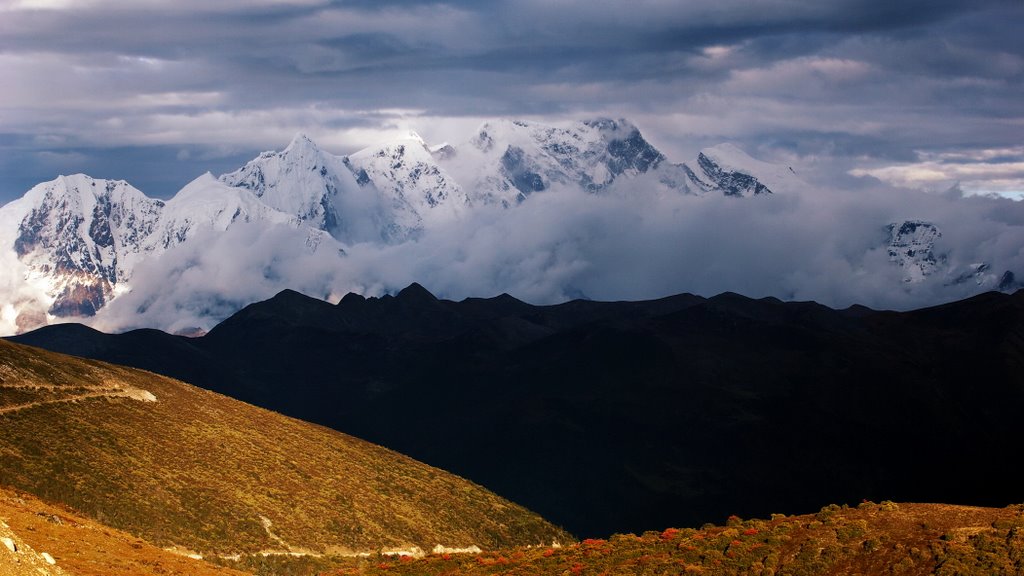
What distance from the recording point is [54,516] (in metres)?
104

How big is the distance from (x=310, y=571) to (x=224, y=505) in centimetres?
1479

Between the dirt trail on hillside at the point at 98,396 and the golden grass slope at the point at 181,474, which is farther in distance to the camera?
the dirt trail on hillside at the point at 98,396

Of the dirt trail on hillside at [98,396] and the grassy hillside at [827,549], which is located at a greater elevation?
the dirt trail on hillside at [98,396]

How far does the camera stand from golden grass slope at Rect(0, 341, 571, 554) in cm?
14375

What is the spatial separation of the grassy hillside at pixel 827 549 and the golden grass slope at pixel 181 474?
1796 inches

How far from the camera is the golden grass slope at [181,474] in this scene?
143750 millimetres

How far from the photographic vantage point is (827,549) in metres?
93.4

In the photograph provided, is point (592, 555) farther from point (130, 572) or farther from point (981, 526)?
point (130, 572)

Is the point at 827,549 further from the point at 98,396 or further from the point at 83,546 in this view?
the point at 98,396

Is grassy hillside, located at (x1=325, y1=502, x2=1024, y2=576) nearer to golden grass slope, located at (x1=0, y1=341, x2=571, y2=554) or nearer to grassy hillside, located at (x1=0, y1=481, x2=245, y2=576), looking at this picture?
grassy hillside, located at (x1=0, y1=481, x2=245, y2=576)

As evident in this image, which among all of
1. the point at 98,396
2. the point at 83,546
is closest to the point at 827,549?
the point at 83,546

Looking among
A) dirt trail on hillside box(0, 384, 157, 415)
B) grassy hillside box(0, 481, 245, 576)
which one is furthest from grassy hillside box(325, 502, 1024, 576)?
dirt trail on hillside box(0, 384, 157, 415)

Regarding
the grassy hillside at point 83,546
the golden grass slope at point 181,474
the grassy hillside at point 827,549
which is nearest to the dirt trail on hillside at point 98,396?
the golden grass slope at point 181,474

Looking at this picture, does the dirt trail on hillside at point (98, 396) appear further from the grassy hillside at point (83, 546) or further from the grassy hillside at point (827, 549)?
the grassy hillside at point (827, 549)
